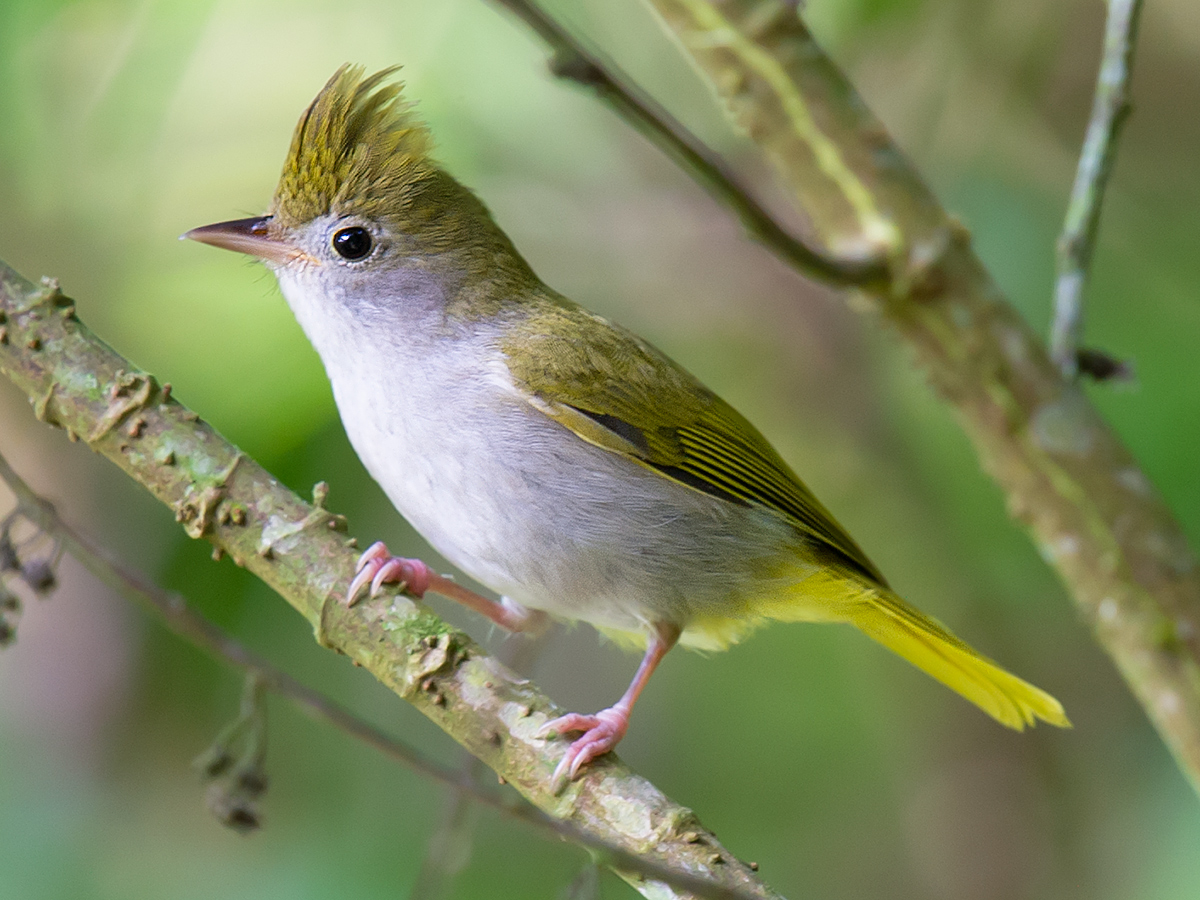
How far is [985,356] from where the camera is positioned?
3350 millimetres

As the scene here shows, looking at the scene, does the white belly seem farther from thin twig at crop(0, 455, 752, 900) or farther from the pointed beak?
thin twig at crop(0, 455, 752, 900)

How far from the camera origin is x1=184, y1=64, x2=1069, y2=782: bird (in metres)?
2.80

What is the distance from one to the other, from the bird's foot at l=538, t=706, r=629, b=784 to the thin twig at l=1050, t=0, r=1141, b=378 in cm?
180

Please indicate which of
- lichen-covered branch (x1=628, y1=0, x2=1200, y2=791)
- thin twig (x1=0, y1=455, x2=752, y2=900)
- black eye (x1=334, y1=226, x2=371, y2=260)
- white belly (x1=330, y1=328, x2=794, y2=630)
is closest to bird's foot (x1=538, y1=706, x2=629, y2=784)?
white belly (x1=330, y1=328, x2=794, y2=630)

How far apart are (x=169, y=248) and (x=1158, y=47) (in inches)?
155

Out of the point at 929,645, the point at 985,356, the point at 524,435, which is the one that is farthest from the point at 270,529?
the point at 985,356

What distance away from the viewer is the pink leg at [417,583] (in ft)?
8.07

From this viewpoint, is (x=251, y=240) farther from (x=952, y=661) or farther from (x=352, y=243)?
(x=952, y=661)

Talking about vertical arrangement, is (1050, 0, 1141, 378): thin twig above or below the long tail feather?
above

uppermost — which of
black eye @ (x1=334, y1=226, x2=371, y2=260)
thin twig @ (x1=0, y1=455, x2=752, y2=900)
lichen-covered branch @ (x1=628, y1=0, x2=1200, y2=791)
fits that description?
lichen-covered branch @ (x1=628, y1=0, x2=1200, y2=791)

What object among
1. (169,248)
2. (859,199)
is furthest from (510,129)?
(859,199)

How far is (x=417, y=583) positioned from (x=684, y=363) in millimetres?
2212

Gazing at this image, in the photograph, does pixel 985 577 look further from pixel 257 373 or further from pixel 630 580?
pixel 257 373

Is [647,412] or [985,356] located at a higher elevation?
[985,356]
